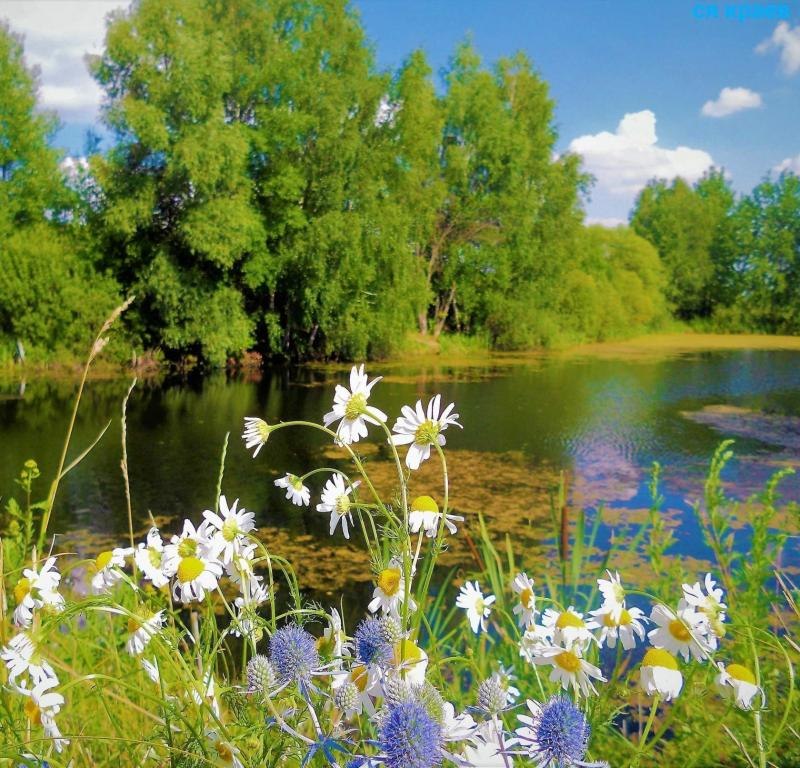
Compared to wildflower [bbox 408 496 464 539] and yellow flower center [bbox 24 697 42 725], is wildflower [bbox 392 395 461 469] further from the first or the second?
yellow flower center [bbox 24 697 42 725]

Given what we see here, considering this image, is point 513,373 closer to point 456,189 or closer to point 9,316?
point 456,189

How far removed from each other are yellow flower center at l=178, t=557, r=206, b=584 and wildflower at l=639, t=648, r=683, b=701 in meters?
0.62

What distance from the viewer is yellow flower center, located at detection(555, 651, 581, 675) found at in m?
1.04

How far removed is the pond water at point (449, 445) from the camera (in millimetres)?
6416

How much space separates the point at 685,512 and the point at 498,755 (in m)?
6.30

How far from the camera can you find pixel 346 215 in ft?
57.1

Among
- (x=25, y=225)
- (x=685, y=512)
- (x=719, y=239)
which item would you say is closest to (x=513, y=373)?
(x=685, y=512)

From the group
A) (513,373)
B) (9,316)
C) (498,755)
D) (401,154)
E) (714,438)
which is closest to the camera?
(498,755)

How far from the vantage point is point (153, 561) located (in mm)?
1232

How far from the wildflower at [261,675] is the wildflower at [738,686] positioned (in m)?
0.58

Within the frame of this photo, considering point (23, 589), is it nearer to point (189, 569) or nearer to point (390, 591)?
point (189, 569)

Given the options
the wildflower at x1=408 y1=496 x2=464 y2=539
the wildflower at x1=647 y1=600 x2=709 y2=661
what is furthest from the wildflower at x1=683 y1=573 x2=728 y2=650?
the wildflower at x1=408 y1=496 x2=464 y2=539

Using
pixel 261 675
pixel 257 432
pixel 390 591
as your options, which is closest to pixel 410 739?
pixel 261 675

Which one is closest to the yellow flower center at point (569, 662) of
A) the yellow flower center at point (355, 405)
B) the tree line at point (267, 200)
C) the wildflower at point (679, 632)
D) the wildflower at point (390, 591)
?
the wildflower at point (679, 632)
